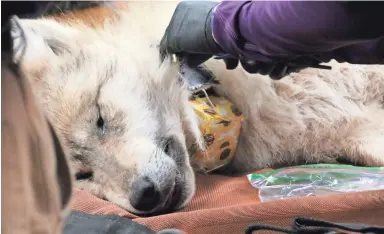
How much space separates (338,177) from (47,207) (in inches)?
38.4

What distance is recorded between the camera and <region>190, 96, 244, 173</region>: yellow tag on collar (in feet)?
4.71

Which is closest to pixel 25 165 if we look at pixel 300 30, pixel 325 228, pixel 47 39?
pixel 325 228

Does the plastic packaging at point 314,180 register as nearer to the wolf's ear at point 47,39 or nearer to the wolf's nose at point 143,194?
the wolf's nose at point 143,194

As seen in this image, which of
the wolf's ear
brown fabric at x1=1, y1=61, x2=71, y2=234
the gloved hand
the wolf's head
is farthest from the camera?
the wolf's ear

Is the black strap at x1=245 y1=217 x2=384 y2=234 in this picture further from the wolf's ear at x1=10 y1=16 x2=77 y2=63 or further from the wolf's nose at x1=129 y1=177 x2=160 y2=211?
the wolf's ear at x1=10 y1=16 x2=77 y2=63

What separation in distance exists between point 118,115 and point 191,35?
0.93 ft

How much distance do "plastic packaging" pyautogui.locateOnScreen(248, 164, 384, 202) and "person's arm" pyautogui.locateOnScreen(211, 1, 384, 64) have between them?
338 millimetres

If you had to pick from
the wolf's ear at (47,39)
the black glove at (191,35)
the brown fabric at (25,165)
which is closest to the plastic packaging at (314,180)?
the black glove at (191,35)

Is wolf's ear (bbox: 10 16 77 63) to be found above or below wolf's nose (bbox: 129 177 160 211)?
above

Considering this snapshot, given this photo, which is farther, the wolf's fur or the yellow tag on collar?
the yellow tag on collar

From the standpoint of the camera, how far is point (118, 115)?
1343 mm

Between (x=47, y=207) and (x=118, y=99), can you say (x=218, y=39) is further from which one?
(x=47, y=207)

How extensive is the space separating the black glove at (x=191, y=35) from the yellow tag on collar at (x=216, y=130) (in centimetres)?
13

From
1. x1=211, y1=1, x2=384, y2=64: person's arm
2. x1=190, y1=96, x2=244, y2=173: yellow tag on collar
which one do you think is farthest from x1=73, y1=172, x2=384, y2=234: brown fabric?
x1=190, y1=96, x2=244, y2=173: yellow tag on collar
